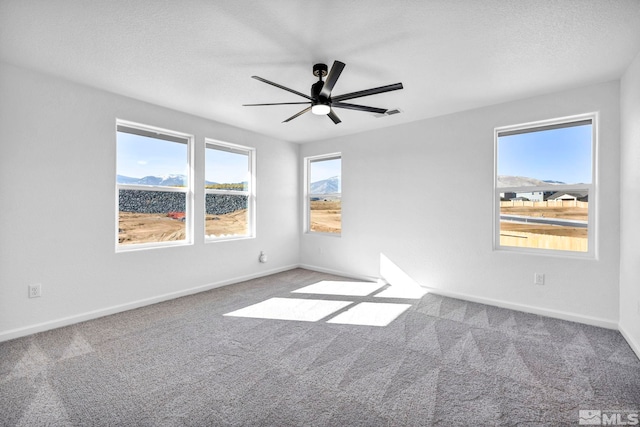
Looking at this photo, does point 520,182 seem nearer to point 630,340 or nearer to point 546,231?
point 546,231

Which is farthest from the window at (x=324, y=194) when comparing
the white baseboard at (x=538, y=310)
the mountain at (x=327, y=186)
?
the white baseboard at (x=538, y=310)

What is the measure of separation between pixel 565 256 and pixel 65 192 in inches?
216

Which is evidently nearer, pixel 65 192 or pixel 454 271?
pixel 65 192

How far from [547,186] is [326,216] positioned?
11.2ft

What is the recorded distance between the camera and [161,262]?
3770mm

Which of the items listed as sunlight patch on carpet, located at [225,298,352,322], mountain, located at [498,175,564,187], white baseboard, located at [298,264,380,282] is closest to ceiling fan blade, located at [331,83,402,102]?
mountain, located at [498,175,564,187]

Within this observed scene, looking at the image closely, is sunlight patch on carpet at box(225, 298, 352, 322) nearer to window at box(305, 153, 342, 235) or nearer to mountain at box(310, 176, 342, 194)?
window at box(305, 153, 342, 235)

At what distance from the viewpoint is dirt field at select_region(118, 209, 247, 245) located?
353 centimetres

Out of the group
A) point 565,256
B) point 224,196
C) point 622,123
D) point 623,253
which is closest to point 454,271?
point 565,256

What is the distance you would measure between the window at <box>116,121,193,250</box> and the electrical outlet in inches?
31.0

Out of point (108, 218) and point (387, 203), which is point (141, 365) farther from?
point (387, 203)

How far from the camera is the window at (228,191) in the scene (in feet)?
14.5

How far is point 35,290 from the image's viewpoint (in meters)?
2.81

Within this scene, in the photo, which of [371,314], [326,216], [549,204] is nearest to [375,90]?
[371,314]
